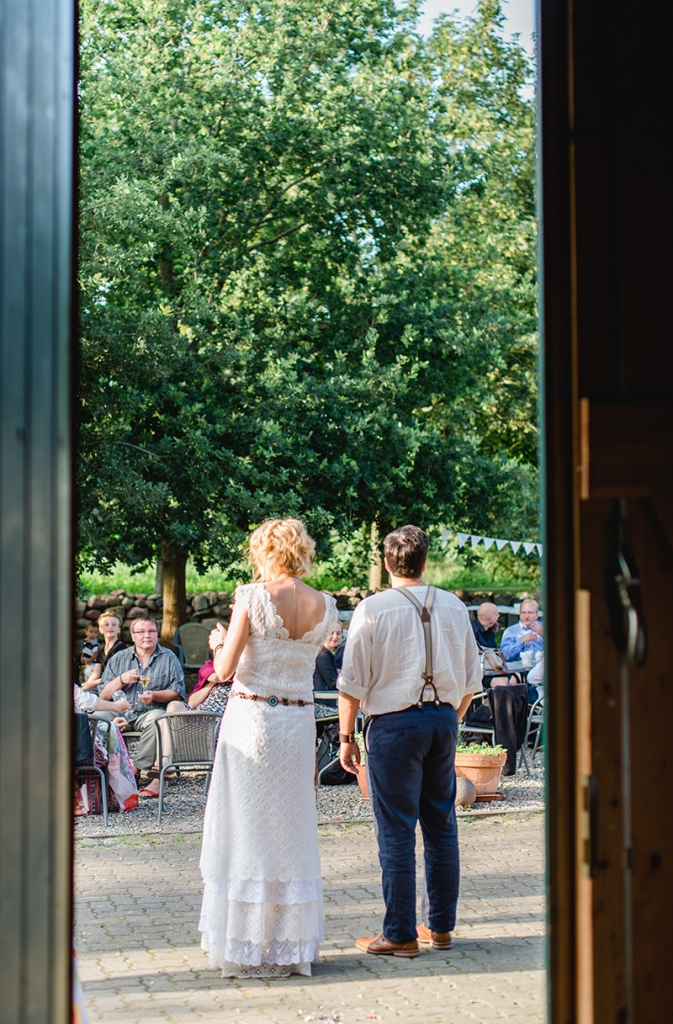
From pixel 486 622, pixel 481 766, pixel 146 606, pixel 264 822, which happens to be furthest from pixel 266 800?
pixel 146 606

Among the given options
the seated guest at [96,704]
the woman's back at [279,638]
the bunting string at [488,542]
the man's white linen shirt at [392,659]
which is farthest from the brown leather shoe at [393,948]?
the bunting string at [488,542]

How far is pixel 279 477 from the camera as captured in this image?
594 inches

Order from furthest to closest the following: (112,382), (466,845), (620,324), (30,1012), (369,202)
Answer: (369,202), (112,382), (466,845), (620,324), (30,1012)

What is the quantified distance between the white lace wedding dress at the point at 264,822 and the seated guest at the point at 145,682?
4191 mm

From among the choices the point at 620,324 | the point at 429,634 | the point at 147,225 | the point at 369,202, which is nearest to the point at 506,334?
the point at 369,202

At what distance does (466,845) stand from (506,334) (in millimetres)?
11832

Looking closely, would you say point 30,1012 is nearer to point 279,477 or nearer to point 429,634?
point 429,634

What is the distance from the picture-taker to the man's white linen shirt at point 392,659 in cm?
462

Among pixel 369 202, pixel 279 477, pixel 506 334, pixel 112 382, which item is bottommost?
pixel 279 477

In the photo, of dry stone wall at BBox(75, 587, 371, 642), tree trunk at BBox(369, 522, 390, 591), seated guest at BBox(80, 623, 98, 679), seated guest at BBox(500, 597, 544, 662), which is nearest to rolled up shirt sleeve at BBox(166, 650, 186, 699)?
seated guest at BBox(80, 623, 98, 679)

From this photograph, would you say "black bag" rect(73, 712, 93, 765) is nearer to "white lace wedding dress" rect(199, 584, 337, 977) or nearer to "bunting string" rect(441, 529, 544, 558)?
"white lace wedding dress" rect(199, 584, 337, 977)

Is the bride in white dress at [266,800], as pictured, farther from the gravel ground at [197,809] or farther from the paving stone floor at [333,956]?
the gravel ground at [197,809]

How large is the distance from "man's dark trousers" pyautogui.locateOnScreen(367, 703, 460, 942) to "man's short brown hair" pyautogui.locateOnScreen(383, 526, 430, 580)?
0.58 m

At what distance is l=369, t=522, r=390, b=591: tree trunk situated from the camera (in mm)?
18047
